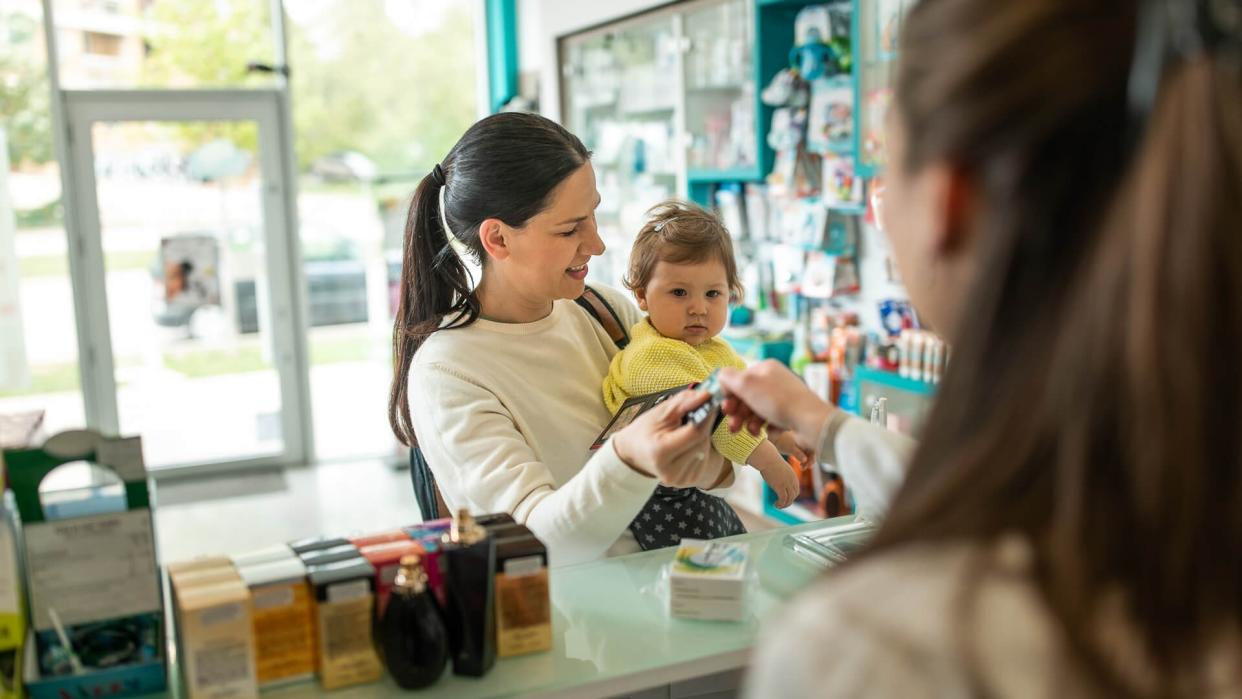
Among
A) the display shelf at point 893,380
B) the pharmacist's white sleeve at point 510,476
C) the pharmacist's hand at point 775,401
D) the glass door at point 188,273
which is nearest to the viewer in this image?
the pharmacist's hand at point 775,401

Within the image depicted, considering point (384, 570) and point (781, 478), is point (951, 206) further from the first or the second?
point (781, 478)

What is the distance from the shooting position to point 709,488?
2037mm

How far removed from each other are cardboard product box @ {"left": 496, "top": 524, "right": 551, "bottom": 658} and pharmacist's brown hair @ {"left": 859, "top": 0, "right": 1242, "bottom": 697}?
2.50ft

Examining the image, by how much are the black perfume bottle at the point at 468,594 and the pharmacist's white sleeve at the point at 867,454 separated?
502mm

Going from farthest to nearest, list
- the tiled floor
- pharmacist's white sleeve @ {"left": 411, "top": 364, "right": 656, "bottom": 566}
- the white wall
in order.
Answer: the white wall < the tiled floor < pharmacist's white sleeve @ {"left": 411, "top": 364, "right": 656, "bottom": 566}

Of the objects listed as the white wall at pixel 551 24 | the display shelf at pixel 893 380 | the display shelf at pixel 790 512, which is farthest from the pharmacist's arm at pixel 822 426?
the white wall at pixel 551 24

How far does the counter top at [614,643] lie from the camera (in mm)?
1389

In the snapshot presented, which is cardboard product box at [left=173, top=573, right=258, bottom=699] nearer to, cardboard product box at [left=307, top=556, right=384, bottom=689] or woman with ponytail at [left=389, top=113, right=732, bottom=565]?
cardboard product box at [left=307, top=556, right=384, bottom=689]

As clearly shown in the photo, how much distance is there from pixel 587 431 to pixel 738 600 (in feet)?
2.19

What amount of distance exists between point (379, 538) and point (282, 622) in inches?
7.3

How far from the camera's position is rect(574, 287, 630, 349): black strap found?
93.4 inches

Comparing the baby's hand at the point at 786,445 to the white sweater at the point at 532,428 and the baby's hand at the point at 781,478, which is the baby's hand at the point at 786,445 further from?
the white sweater at the point at 532,428

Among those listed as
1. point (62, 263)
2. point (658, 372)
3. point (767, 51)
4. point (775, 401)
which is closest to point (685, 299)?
point (658, 372)

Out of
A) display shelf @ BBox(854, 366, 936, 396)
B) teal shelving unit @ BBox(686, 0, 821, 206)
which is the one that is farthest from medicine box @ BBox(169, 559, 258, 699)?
teal shelving unit @ BBox(686, 0, 821, 206)
